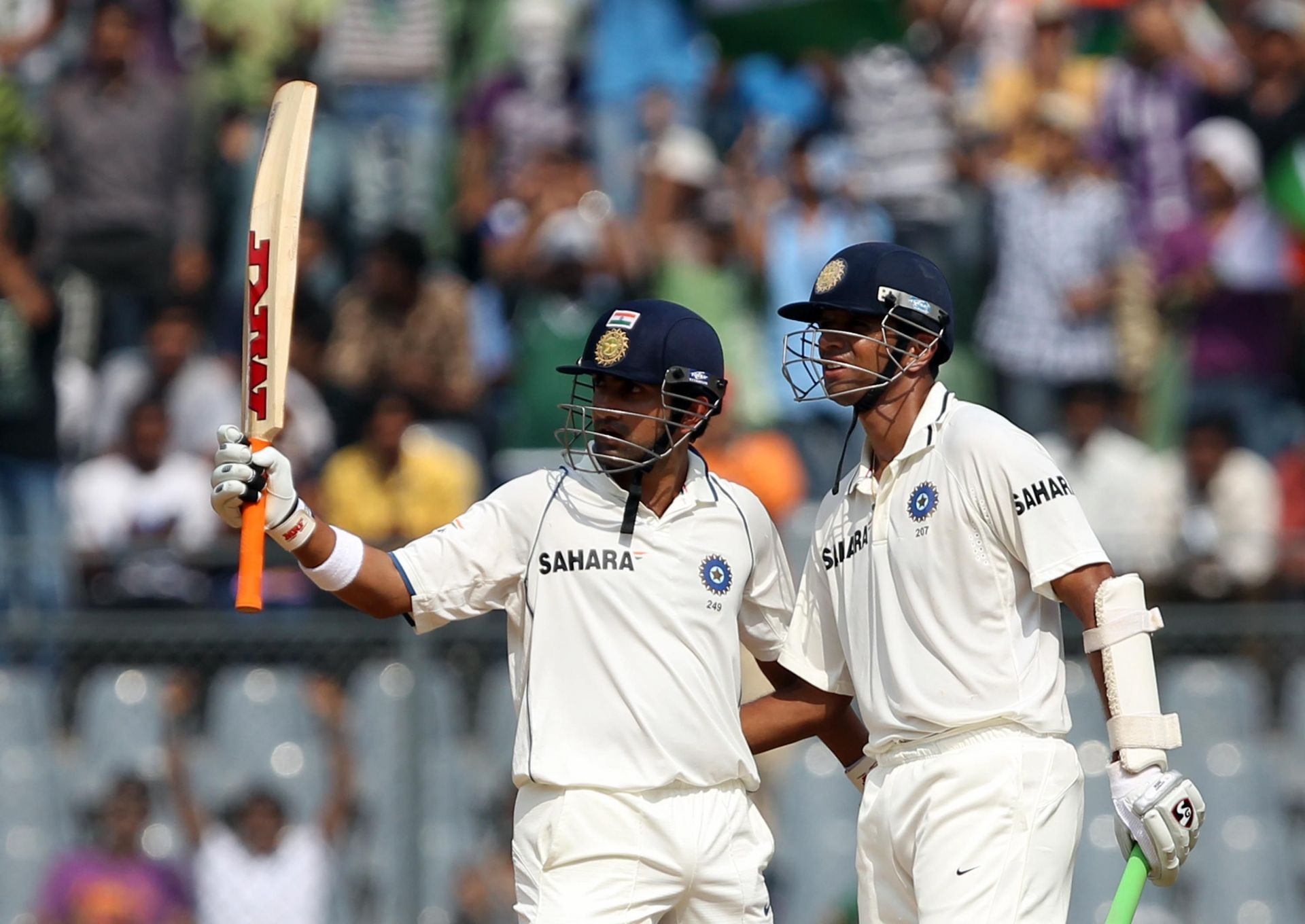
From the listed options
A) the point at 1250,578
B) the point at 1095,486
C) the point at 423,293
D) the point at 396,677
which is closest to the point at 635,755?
the point at 396,677

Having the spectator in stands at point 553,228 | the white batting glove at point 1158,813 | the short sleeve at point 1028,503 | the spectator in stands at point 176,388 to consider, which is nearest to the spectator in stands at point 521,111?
the spectator in stands at point 553,228

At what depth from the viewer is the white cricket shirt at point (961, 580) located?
4820mm

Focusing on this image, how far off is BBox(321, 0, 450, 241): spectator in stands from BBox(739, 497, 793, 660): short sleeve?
592 centimetres

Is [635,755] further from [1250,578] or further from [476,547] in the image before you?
[1250,578]

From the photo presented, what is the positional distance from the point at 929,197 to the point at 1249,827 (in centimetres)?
372

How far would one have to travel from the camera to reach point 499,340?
10.5 meters

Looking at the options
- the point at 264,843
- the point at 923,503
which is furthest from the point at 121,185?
the point at 923,503

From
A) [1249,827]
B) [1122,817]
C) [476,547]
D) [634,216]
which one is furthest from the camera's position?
[634,216]

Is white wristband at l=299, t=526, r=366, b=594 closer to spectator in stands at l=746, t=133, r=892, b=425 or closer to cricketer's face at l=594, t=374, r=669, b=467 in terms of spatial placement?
cricketer's face at l=594, t=374, r=669, b=467

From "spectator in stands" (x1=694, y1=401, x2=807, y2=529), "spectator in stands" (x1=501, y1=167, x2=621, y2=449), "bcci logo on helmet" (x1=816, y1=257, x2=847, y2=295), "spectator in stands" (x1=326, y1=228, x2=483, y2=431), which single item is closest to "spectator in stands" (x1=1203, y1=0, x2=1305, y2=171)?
"spectator in stands" (x1=694, y1=401, x2=807, y2=529)

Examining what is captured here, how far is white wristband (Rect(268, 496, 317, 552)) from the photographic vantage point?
4.84 metres

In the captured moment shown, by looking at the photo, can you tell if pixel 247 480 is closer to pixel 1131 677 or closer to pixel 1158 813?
pixel 1131 677

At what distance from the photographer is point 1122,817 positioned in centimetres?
468

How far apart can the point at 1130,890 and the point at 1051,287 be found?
601cm
